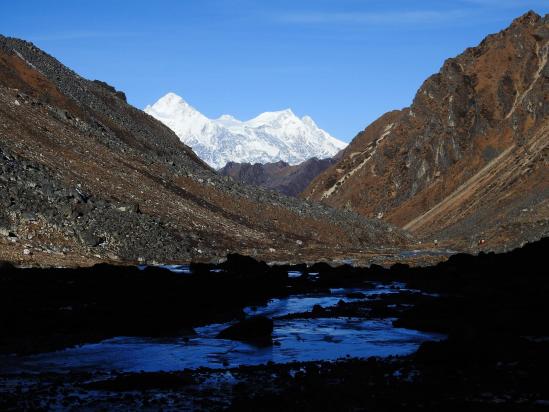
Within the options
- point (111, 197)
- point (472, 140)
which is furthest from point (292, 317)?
point (472, 140)

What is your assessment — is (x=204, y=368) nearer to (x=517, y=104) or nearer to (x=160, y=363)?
(x=160, y=363)

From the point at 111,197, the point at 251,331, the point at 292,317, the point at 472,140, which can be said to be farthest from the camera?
the point at 472,140

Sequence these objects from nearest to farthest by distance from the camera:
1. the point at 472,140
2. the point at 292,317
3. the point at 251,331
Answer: the point at 251,331 → the point at 292,317 → the point at 472,140

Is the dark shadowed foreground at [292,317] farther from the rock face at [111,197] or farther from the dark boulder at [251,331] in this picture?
the rock face at [111,197]

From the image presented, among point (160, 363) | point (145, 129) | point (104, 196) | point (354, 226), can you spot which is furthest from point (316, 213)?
point (160, 363)

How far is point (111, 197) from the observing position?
7119 centimetres

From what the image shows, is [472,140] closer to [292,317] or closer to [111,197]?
[111,197]

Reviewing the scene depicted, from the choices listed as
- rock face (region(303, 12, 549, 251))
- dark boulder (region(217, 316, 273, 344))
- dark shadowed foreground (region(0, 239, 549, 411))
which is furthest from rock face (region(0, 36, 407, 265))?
rock face (region(303, 12, 549, 251))

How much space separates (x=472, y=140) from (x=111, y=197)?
113 metres

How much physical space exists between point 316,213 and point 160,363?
8112cm

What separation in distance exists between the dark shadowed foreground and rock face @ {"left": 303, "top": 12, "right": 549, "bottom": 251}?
80951mm

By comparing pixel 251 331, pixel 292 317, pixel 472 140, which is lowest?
pixel 292 317

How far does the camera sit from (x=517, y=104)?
165 m

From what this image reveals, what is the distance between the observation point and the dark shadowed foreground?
1764cm
